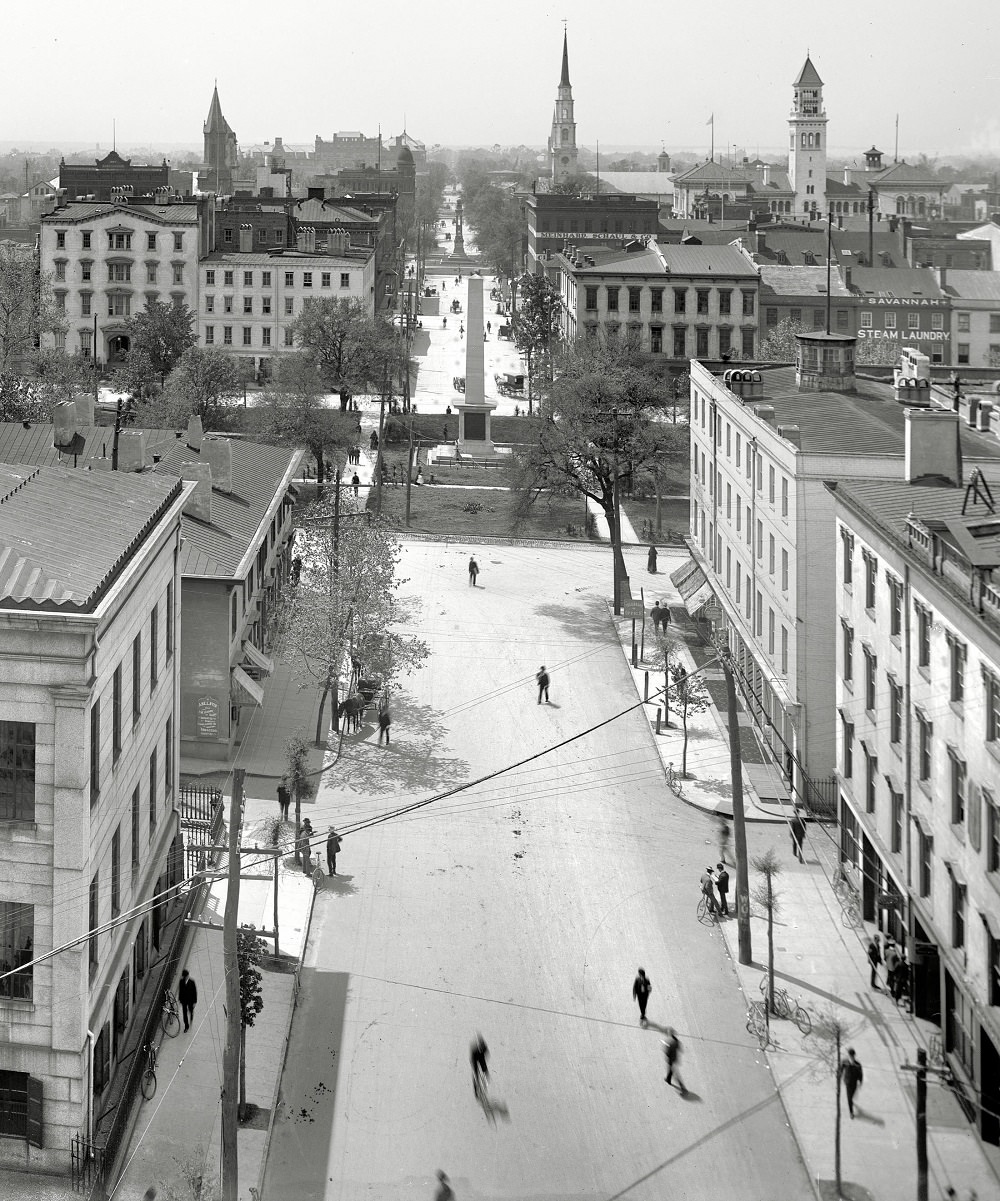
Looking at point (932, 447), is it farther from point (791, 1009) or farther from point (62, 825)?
point (62, 825)

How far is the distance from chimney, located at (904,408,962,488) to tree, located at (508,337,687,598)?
2205 centimetres

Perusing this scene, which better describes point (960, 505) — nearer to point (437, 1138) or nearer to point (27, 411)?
point (437, 1138)

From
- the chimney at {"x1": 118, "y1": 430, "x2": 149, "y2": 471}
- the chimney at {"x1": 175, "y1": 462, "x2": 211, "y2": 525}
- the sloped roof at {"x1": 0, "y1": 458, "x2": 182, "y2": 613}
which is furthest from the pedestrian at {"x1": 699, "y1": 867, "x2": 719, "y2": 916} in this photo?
the chimney at {"x1": 118, "y1": 430, "x2": 149, "y2": 471}

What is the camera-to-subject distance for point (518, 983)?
104 feet

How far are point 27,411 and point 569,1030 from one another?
183 ft

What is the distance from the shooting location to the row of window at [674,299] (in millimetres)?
106250

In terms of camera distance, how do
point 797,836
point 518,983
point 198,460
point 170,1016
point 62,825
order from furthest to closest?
point 198,460 → point 797,836 → point 518,983 → point 170,1016 → point 62,825

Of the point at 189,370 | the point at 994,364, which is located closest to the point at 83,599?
the point at 189,370

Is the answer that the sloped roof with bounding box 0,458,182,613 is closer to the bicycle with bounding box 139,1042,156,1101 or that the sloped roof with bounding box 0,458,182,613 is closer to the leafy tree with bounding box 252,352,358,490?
the bicycle with bounding box 139,1042,156,1101

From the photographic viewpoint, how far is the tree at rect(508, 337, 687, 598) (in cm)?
6112

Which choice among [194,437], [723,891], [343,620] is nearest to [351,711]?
[343,620]

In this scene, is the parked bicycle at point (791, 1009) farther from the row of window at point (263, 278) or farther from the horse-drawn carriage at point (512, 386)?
the row of window at point (263, 278)

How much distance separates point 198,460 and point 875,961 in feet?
93.6

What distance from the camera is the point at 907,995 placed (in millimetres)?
31031
